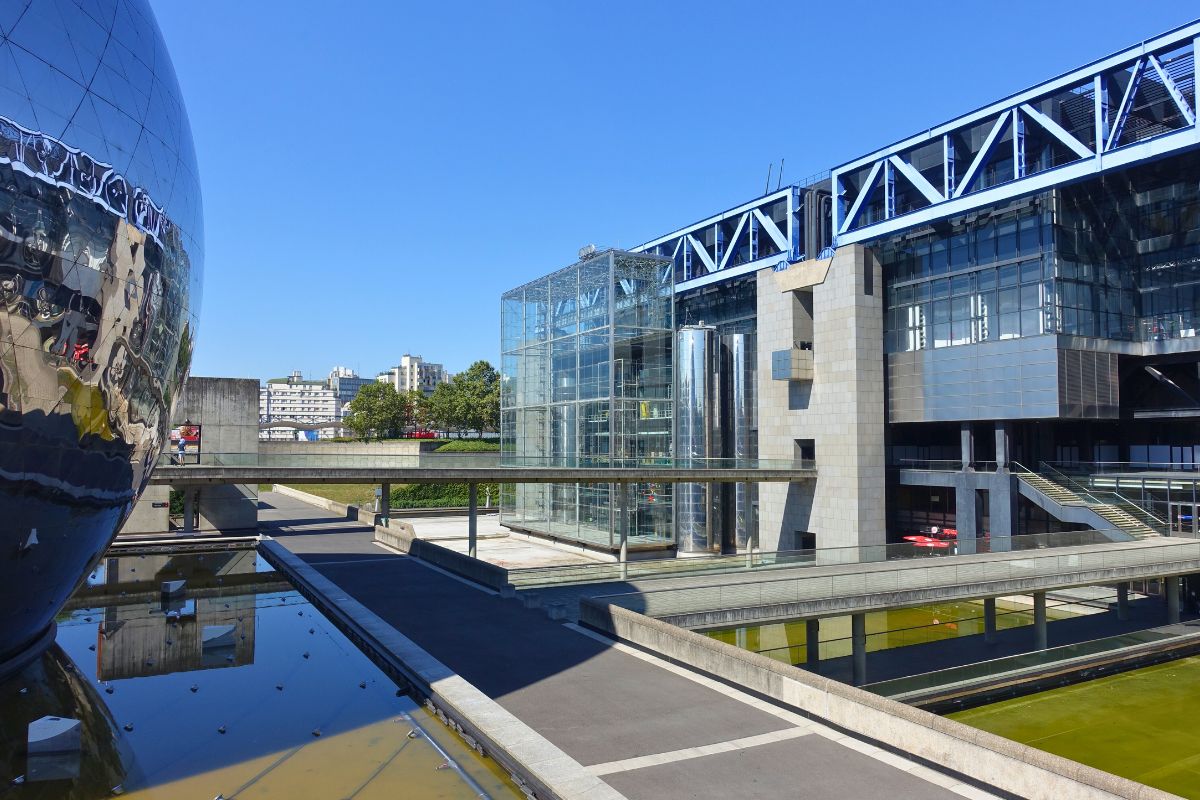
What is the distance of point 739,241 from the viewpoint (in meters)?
53.9

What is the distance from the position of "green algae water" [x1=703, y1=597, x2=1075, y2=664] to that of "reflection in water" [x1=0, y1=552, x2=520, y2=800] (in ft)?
45.5

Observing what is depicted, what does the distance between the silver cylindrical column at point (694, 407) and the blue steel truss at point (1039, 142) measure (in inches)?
369

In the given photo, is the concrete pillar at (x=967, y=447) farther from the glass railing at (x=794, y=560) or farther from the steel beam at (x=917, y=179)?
the steel beam at (x=917, y=179)

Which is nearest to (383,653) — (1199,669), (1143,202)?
(1199,669)

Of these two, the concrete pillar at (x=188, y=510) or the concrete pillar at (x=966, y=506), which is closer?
the concrete pillar at (x=188, y=510)

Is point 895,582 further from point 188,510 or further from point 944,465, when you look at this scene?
point 188,510

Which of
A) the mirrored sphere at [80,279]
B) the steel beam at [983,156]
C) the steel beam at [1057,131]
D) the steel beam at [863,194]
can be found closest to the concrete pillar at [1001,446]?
the steel beam at [983,156]

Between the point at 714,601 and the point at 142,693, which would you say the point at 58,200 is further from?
the point at 714,601

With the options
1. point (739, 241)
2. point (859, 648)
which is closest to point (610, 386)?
point (739, 241)

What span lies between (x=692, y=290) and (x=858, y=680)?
1467 inches

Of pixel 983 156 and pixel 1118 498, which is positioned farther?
pixel 983 156

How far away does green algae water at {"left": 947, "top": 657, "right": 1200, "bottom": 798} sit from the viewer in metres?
18.1

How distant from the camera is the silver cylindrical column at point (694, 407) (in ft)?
147

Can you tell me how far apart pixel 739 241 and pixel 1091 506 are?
26804mm
